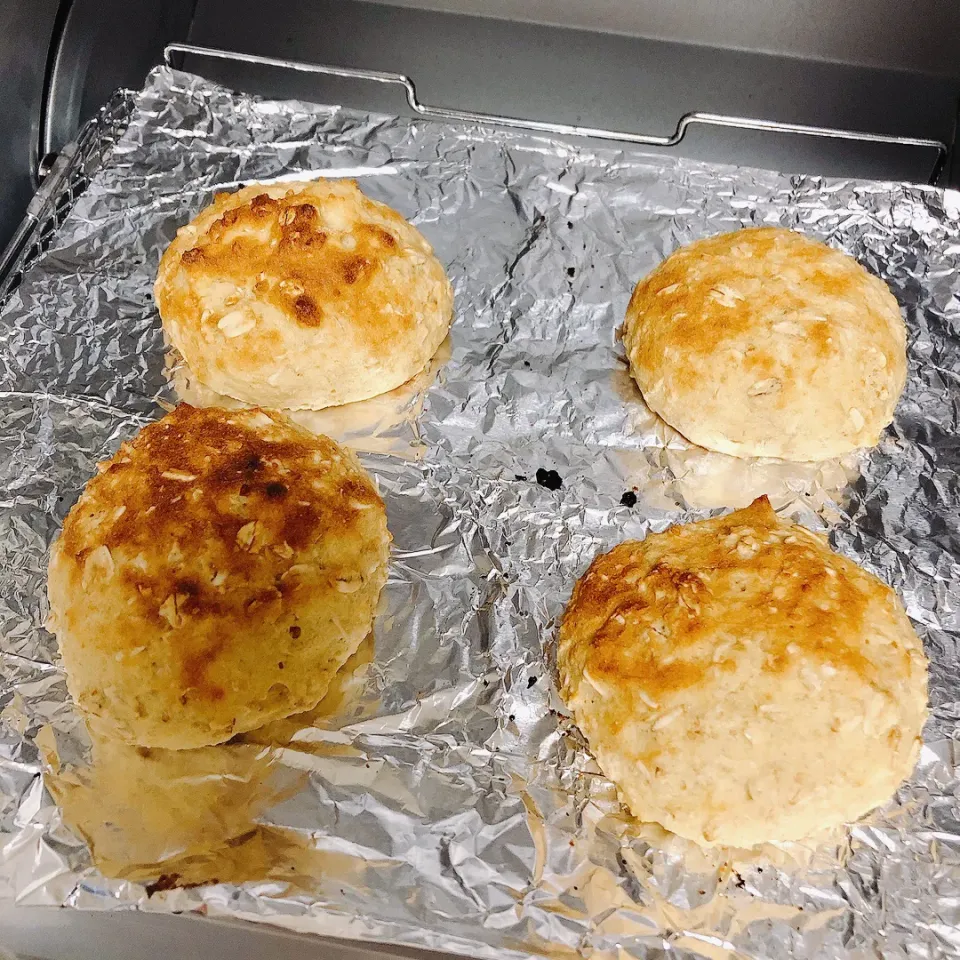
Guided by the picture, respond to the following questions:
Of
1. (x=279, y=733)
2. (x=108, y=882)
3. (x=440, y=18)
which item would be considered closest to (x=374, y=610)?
(x=279, y=733)

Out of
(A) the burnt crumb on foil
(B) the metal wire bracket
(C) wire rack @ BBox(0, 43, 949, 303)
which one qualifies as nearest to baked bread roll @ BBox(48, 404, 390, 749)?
(A) the burnt crumb on foil

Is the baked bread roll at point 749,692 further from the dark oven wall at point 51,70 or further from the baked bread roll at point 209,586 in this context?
the dark oven wall at point 51,70

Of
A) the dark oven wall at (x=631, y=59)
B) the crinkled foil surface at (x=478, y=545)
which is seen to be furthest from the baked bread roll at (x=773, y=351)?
the dark oven wall at (x=631, y=59)

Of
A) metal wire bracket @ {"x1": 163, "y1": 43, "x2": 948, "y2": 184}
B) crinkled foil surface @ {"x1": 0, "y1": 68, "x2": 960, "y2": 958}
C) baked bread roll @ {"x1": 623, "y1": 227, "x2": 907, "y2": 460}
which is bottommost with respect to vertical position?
crinkled foil surface @ {"x1": 0, "y1": 68, "x2": 960, "y2": 958}

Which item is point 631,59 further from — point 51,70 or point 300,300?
point 51,70

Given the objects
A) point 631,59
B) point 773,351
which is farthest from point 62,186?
point 773,351

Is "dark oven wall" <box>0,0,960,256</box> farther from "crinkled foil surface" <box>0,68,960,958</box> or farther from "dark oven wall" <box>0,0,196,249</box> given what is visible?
"crinkled foil surface" <box>0,68,960,958</box>
